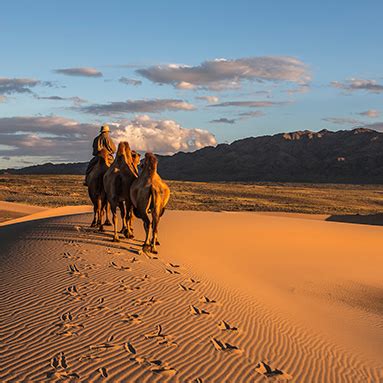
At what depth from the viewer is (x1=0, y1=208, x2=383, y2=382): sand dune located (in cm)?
677

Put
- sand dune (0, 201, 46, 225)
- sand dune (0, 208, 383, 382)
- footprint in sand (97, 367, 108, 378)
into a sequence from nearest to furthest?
footprint in sand (97, 367, 108, 378) → sand dune (0, 208, 383, 382) → sand dune (0, 201, 46, 225)

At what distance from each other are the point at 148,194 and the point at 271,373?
6787 mm

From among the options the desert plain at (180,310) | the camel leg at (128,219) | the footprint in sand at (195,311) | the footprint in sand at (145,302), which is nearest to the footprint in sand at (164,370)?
the desert plain at (180,310)

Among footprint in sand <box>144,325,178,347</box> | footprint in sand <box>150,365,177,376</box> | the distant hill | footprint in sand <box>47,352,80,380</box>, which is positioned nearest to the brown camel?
footprint in sand <box>144,325,178,347</box>

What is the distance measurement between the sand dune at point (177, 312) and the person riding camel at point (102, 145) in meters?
2.17

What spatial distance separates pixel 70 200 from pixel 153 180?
1433 inches

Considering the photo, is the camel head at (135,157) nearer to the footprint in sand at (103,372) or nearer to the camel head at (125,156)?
the camel head at (125,156)

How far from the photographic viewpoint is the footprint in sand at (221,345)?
24.7 feet

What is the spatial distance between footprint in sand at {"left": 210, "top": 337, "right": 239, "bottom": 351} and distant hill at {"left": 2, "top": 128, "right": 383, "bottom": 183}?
131261 mm

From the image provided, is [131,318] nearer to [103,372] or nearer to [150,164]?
[103,372]

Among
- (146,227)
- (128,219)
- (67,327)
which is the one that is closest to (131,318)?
(67,327)

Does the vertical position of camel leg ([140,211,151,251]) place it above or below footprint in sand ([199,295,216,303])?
above

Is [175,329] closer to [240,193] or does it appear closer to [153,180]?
[153,180]

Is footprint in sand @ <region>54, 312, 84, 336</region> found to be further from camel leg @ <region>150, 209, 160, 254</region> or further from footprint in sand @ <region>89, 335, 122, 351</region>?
camel leg @ <region>150, 209, 160, 254</region>
